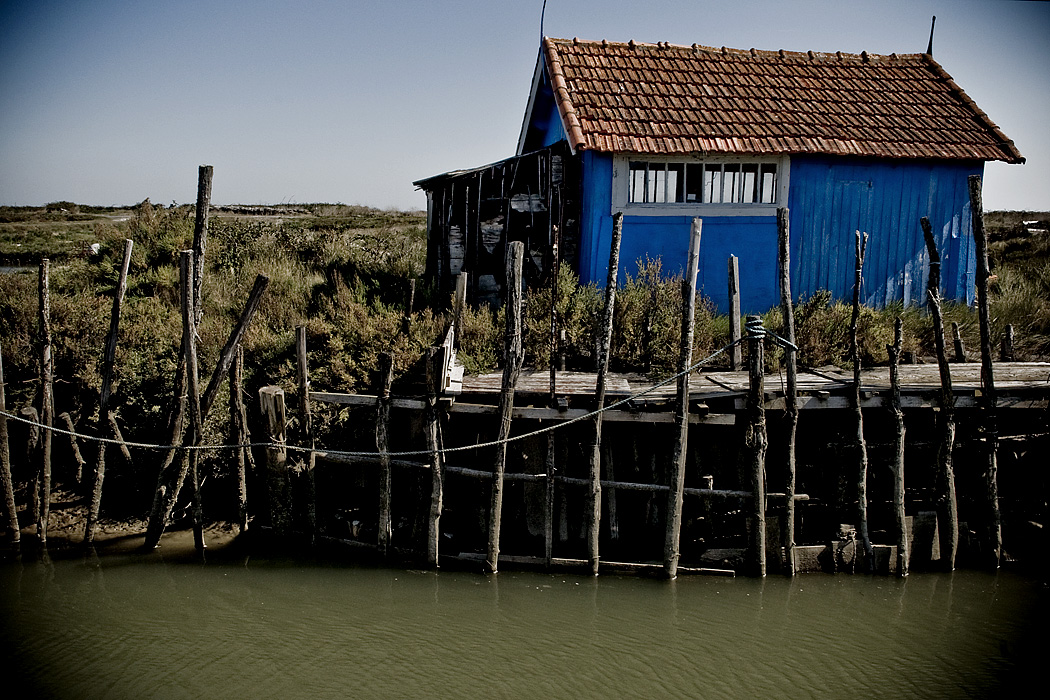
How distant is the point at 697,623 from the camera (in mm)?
8102

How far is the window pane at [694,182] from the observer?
1284cm

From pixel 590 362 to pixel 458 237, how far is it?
13.7ft

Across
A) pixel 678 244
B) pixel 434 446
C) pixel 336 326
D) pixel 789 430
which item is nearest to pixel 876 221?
pixel 678 244

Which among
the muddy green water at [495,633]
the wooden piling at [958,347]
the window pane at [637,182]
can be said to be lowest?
the muddy green water at [495,633]

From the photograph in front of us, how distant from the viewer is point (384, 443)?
9.42 meters

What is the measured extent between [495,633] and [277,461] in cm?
358

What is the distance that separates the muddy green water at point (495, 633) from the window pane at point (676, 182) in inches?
255

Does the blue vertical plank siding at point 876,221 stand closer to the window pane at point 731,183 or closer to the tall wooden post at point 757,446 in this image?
the window pane at point 731,183

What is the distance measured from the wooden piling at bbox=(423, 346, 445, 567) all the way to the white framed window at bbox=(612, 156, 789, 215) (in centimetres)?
505

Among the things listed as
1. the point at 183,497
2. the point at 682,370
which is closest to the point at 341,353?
the point at 183,497

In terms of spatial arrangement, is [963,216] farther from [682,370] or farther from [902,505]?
[682,370]

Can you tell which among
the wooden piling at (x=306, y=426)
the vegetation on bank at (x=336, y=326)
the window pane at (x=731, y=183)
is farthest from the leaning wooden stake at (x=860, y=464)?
A: the wooden piling at (x=306, y=426)

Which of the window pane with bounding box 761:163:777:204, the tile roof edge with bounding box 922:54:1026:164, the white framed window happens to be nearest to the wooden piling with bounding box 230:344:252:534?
the white framed window

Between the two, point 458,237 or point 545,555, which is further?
point 458,237
